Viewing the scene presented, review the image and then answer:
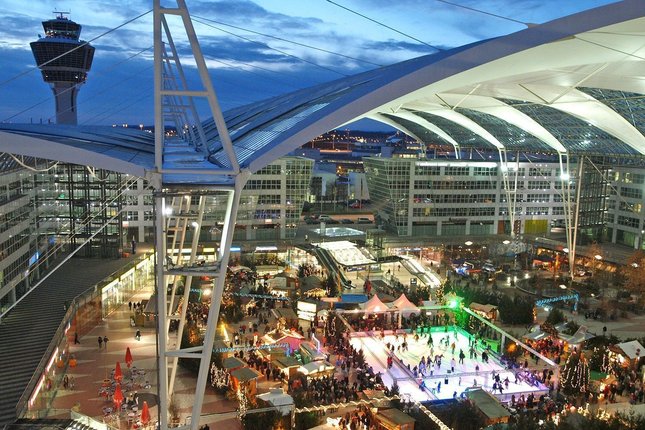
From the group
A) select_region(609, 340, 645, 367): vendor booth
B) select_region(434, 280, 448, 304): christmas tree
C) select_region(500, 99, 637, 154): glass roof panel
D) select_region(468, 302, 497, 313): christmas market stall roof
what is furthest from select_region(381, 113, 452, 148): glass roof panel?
select_region(609, 340, 645, 367): vendor booth

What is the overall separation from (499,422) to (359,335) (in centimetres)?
817

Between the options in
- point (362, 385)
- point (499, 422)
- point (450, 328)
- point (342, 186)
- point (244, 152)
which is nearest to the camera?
point (244, 152)

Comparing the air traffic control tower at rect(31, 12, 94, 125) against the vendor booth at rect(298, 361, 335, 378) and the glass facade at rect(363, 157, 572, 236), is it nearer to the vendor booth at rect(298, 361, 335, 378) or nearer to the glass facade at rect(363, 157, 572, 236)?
the glass facade at rect(363, 157, 572, 236)

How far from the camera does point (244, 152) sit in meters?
11.4

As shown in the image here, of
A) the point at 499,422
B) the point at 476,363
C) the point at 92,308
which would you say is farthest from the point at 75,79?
the point at 499,422

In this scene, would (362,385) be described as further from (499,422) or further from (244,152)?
(244,152)

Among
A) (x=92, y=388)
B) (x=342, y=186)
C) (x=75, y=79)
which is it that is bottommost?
(x=92, y=388)

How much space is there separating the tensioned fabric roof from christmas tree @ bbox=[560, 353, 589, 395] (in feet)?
30.7

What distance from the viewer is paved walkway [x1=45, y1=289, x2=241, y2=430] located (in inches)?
611

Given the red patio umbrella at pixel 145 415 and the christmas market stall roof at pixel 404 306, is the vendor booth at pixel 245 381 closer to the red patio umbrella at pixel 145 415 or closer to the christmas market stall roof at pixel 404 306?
the red patio umbrella at pixel 145 415

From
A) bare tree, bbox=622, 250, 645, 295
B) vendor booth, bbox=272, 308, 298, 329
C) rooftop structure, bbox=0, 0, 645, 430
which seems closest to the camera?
rooftop structure, bbox=0, 0, 645, 430

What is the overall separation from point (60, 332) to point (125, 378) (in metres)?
3.00

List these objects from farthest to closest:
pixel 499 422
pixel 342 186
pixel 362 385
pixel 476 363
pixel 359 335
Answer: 1. pixel 342 186
2. pixel 359 335
3. pixel 476 363
4. pixel 362 385
5. pixel 499 422

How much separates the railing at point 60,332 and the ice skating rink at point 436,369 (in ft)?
34.4
